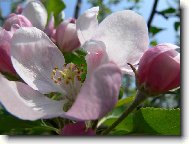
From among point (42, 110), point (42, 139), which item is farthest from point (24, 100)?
point (42, 139)

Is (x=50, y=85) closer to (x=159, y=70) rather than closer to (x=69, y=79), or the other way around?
(x=69, y=79)

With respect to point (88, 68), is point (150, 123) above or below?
below

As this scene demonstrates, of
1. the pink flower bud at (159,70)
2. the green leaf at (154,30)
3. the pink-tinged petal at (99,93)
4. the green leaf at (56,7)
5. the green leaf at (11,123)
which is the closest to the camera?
the pink-tinged petal at (99,93)

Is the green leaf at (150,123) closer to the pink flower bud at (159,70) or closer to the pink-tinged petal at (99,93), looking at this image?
the pink flower bud at (159,70)

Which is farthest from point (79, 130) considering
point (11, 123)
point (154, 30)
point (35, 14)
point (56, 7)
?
point (154, 30)

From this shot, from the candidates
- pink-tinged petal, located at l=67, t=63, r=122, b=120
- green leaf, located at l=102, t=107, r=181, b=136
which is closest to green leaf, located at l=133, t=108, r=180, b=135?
green leaf, located at l=102, t=107, r=181, b=136

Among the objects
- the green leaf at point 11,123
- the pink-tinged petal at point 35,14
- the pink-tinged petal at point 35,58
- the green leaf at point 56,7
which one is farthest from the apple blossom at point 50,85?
the green leaf at point 56,7
